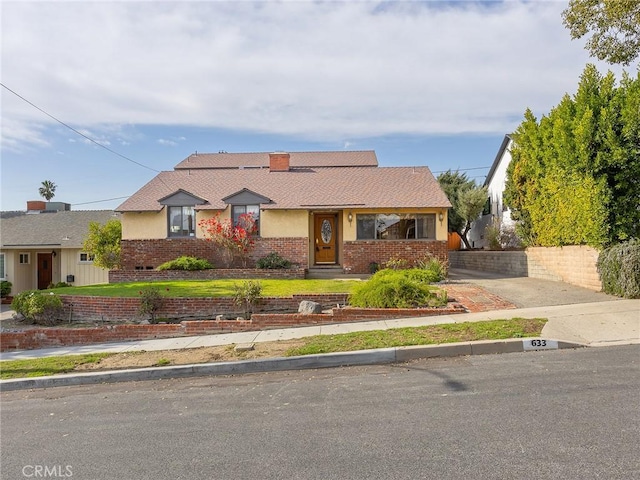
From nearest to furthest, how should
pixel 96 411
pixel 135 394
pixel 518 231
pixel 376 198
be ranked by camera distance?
pixel 96 411 < pixel 135 394 < pixel 518 231 < pixel 376 198

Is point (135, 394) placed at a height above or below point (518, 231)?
below

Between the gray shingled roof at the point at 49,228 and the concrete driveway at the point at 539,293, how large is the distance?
2073 cm

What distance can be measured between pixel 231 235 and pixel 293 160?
13612 millimetres

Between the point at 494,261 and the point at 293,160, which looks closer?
the point at 494,261

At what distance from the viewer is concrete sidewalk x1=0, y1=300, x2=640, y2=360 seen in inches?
340

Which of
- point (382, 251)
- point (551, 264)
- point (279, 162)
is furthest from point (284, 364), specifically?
point (279, 162)

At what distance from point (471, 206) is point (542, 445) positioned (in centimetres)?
2384

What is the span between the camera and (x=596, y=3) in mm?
13305

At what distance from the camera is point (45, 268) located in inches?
1048

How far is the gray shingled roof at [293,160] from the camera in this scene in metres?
30.7

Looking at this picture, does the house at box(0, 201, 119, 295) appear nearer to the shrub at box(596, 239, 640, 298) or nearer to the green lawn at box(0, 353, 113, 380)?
the green lawn at box(0, 353, 113, 380)

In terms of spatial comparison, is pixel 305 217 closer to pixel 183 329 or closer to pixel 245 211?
pixel 245 211

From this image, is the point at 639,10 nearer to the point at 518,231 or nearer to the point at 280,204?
the point at 518,231

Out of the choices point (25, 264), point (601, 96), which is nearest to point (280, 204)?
point (601, 96)
